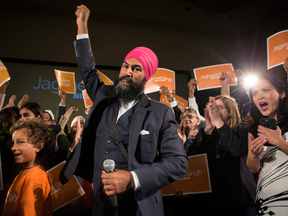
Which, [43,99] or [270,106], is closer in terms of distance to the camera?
[270,106]

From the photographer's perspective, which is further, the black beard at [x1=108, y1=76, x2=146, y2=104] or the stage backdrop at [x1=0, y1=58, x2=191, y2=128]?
the stage backdrop at [x1=0, y1=58, x2=191, y2=128]

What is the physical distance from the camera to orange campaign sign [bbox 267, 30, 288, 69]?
105 inches

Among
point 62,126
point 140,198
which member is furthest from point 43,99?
point 140,198

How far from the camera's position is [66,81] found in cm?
307

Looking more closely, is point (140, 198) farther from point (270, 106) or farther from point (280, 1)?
point (280, 1)

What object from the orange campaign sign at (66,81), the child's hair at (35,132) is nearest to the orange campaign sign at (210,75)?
the orange campaign sign at (66,81)

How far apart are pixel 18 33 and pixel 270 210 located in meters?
4.52

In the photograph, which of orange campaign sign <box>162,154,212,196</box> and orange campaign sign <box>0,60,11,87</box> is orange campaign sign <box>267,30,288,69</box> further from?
orange campaign sign <box>0,60,11,87</box>

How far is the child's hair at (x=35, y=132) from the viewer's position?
1873 millimetres

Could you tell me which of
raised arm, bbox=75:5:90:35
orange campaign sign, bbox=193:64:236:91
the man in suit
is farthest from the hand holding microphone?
orange campaign sign, bbox=193:64:236:91

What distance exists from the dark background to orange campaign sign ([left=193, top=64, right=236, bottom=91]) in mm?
142

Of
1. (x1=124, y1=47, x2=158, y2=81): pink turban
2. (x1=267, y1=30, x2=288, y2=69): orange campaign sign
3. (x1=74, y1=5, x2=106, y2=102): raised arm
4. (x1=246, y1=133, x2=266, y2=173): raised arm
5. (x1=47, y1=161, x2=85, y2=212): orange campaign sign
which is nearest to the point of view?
(x1=74, y1=5, x2=106, y2=102): raised arm

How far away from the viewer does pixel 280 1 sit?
3385mm

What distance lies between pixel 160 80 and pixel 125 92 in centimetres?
191
